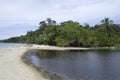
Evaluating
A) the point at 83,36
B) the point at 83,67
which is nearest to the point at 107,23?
the point at 83,36

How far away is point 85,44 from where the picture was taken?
112062 mm

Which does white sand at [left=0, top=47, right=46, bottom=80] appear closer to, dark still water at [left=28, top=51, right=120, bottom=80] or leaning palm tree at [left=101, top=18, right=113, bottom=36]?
dark still water at [left=28, top=51, right=120, bottom=80]

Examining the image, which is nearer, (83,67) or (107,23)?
(83,67)

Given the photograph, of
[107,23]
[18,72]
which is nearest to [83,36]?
[107,23]

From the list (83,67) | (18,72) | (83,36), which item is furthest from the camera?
(83,36)

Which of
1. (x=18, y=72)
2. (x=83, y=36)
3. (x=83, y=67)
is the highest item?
(x=83, y=36)

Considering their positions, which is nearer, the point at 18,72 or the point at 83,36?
the point at 18,72

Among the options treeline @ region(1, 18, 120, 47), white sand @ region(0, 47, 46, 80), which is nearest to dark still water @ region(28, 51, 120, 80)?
white sand @ region(0, 47, 46, 80)

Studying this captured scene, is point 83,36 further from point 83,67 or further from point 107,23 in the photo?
point 83,67

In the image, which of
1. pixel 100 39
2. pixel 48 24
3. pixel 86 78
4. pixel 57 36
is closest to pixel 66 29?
pixel 57 36

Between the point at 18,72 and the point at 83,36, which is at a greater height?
the point at 83,36

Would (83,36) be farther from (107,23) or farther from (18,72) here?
(18,72)

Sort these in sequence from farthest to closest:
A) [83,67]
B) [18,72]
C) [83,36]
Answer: [83,36]
[83,67]
[18,72]

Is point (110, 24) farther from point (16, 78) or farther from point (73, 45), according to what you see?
point (16, 78)
